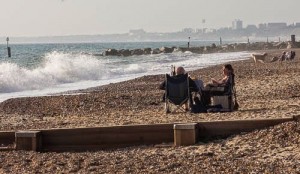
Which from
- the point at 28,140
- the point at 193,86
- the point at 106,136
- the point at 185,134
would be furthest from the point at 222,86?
the point at 28,140

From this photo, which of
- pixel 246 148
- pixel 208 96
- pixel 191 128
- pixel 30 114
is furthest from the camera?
pixel 30 114

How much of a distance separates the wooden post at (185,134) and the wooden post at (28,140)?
5.90 feet

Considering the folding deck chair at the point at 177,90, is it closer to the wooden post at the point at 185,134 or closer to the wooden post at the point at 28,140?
the wooden post at the point at 185,134

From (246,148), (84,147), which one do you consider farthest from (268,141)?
(84,147)

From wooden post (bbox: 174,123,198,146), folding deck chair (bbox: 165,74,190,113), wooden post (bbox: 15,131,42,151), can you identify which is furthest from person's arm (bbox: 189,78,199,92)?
wooden post (bbox: 15,131,42,151)

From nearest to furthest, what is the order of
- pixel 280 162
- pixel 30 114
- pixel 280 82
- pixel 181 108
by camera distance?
pixel 280 162 → pixel 181 108 → pixel 30 114 → pixel 280 82

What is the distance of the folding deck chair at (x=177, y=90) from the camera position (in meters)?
10.5

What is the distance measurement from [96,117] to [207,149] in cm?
445

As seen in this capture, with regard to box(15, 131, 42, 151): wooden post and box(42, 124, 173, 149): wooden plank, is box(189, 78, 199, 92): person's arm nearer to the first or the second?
box(42, 124, 173, 149): wooden plank

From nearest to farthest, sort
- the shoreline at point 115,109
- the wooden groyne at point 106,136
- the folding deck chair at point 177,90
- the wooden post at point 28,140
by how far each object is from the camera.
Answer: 1. the wooden groyne at point 106,136
2. the wooden post at point 28,140
3. the shoreline at point 115,109
4. the folding deck chair at point 177,90

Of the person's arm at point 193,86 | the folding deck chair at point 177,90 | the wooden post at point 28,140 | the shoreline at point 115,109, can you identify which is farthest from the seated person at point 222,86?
the wooden post at point 28,140

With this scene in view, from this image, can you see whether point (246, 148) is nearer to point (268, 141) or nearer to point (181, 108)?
point (268, 141)

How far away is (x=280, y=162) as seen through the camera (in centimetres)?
615

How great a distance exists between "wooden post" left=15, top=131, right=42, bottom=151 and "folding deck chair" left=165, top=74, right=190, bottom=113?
11.7ft
